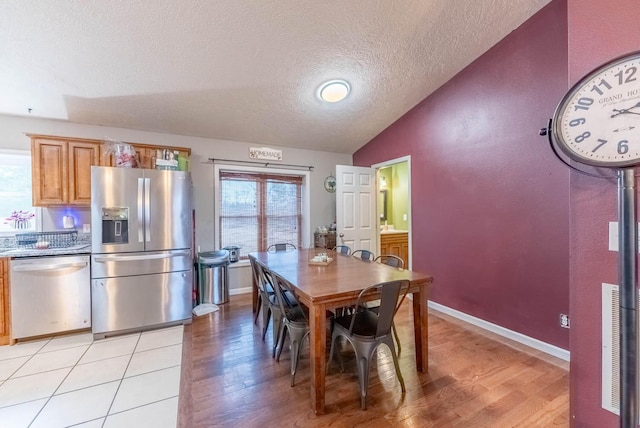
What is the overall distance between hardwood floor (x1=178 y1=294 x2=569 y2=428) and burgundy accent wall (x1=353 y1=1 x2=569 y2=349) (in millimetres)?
537

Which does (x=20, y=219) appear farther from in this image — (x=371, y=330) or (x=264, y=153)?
(x=371, y=330)

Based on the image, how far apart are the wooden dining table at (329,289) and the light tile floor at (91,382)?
959 mm

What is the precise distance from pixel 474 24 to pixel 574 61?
1.64 meters

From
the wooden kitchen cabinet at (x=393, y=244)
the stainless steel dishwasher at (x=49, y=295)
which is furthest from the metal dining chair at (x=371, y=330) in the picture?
the wooden kitchen cabinet at (x=393, y=244)

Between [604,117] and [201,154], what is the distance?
4.09m

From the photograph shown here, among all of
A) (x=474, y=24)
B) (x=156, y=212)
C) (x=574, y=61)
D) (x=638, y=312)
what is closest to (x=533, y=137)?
(x=474, y=24)

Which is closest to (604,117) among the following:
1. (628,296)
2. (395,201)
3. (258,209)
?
(628,296)

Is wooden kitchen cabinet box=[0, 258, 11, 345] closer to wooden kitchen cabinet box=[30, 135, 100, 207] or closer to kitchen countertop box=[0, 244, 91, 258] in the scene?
kitchen countertop box=[0, 244, 91, 258]

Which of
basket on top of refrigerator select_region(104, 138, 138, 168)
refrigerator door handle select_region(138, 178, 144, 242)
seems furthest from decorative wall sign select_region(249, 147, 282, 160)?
refrigerator door handle select_region(138, 178, 144, 242)

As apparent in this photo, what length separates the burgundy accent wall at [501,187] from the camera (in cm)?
235

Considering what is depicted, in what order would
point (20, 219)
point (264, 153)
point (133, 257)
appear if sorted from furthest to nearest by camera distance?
point (264, 153)
point (20, 219)
point (133, 257)

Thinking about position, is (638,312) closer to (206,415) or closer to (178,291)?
(206,415)

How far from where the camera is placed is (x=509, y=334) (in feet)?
8.86

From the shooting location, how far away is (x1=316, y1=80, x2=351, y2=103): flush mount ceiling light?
3.11 m
